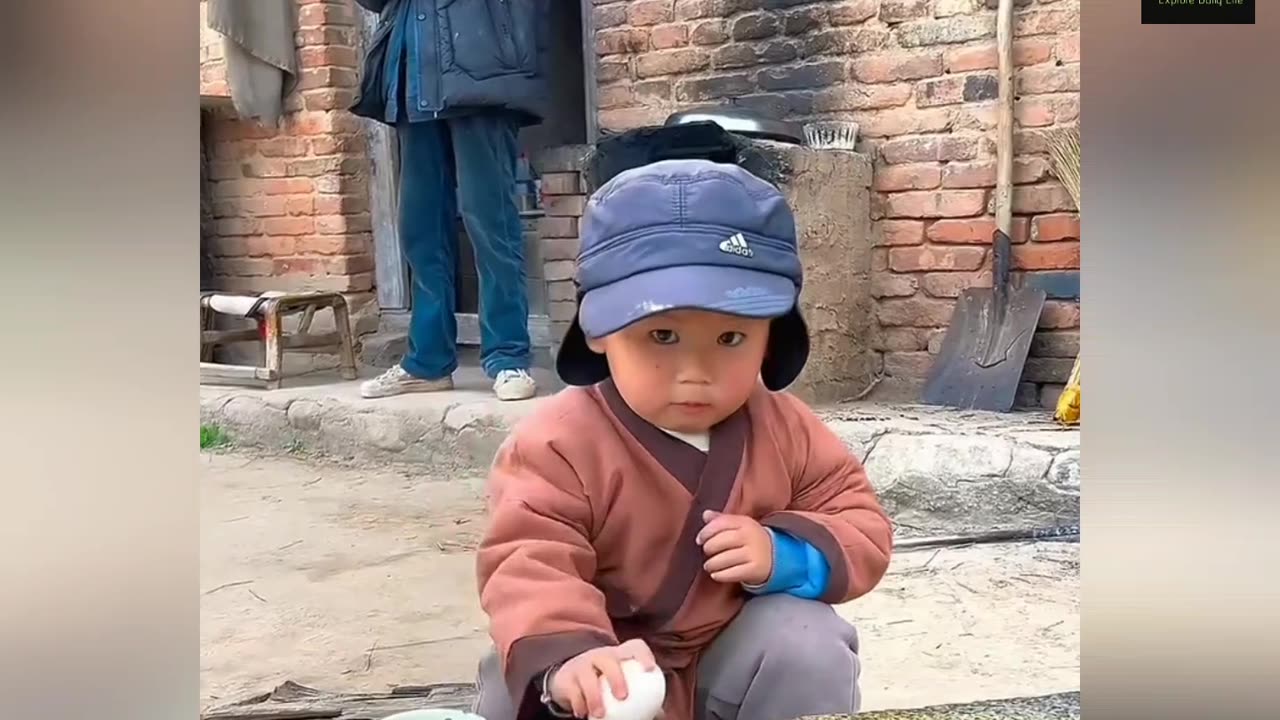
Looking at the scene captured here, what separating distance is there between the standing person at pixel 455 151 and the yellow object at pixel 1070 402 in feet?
1.64

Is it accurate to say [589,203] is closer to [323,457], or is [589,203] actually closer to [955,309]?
[323,457]

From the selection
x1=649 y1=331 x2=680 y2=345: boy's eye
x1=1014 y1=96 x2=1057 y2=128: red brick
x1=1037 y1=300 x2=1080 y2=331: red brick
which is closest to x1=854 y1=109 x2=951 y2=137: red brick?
x1=1014 y1=96 x2=1057 y2=128: red brick

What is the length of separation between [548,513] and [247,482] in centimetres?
25

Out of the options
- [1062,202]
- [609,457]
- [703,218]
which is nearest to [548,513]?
[609,457]

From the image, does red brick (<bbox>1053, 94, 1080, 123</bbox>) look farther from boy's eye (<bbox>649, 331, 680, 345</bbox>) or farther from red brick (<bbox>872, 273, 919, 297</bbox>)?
boy's eye (<bbox>649, 331, 680, 345</bbox>)

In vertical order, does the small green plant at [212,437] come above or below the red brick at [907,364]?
below

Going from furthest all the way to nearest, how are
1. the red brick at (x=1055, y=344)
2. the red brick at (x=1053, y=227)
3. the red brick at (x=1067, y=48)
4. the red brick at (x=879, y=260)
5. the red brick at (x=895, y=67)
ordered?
the red brick at (x=879, y=260), the red brick at (x=895, y=67), the red brick at (x=1053, y=227), the red brick at (x=1067, y=48), the red brick at (x=1055, y=344)

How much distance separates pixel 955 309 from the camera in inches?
56.4

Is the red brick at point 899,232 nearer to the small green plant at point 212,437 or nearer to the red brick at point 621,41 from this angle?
the red brick at point 621,41

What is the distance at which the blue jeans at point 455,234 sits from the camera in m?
0.94

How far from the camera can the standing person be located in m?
0.90

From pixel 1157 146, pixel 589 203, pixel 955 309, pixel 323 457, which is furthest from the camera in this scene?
pixel 955 309

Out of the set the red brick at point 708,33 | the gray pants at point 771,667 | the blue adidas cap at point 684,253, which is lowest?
the gray pants at point 771,667

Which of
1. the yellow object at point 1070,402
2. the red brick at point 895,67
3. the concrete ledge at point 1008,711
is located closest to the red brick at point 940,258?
the red brick at point 895,67
